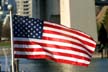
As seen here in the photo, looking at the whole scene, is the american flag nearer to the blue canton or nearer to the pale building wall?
the blue canton

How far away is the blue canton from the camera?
669cm

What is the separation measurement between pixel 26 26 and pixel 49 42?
40 cm

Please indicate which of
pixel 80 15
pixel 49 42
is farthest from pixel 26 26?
pixel 80 15

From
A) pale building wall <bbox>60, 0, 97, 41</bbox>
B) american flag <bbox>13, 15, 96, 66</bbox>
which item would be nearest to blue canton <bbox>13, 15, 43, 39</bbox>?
american flag <bbox>13, 15, 96, 66</bbox>

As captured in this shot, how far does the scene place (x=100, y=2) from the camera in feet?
112

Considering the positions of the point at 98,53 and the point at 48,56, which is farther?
the point at 98,53

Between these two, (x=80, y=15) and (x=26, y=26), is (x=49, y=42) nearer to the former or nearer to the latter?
(x=26, y=26)

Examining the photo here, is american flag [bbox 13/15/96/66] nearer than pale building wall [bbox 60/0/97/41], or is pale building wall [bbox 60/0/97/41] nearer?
american flag [bbox 13/15/96/66]

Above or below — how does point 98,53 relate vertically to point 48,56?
below

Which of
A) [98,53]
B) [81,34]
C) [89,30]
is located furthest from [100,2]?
[81,34]

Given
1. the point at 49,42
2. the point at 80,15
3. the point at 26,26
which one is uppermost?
the point at 26,26

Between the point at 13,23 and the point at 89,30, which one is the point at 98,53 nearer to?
the point at 89,30

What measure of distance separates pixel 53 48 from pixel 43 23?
15.4 inches

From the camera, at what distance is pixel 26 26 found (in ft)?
22.1
